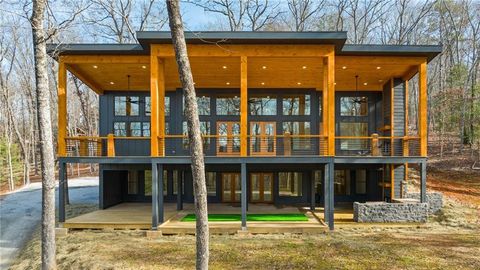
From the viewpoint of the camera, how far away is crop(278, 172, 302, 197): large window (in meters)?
14.4

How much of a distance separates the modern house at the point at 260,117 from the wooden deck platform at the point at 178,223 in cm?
42

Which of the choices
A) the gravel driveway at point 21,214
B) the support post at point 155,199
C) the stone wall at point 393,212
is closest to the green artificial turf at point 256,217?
the support post at point 155,199

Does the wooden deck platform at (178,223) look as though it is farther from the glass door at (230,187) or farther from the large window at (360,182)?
the large window at (360,182)

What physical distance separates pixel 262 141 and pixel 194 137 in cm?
924

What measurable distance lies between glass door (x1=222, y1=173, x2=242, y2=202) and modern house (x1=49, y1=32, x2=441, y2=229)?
0.05 m

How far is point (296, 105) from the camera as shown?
14414 mm

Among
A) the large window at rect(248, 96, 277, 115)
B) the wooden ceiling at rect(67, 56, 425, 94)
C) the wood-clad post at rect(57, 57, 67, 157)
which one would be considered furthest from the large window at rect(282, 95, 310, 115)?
the wood-clad post at rect(57, 57, 67, 157)

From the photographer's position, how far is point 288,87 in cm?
1420

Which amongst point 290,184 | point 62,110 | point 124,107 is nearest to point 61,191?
point 62,110

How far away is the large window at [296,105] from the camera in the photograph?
1434cm

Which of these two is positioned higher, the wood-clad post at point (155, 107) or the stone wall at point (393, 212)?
the wood-clad post at point (155, 107)

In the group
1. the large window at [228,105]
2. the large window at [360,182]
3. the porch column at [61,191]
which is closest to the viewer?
the porch column at [61,191]

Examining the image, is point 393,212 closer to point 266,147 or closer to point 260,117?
point 266,147

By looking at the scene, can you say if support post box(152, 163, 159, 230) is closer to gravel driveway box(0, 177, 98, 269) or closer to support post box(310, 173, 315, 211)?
gravel driveway box(0, 177, 98, 269)
